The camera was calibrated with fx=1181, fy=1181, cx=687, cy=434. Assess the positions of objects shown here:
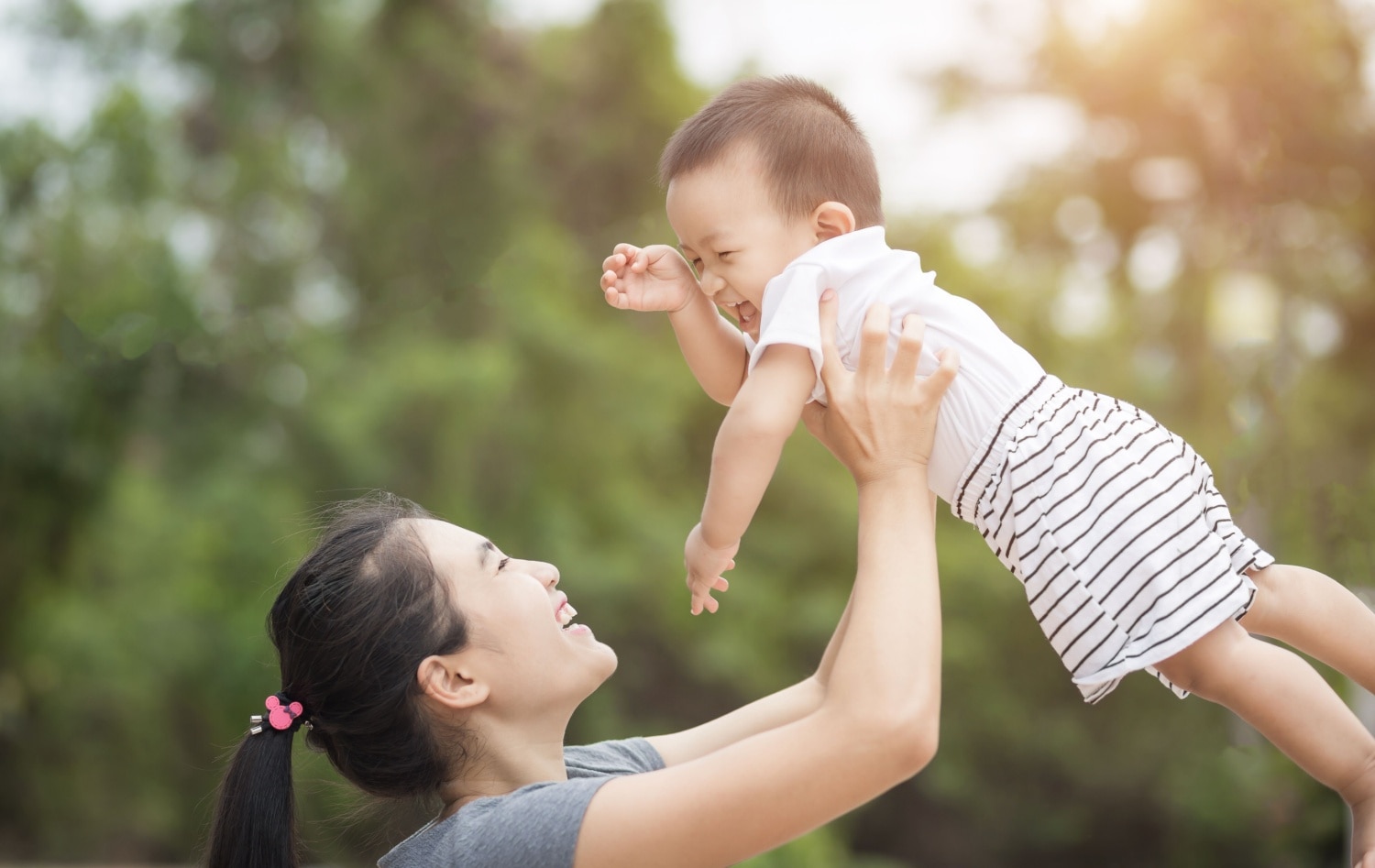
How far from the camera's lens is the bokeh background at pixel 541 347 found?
6016 mm

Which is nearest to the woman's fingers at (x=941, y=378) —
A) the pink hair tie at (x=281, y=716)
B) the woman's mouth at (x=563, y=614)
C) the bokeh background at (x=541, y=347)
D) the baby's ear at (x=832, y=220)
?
the baby's ear at (x=832, y=220)

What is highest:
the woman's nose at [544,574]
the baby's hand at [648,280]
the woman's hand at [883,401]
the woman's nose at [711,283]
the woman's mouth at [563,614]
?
the baby's hand at [648,280]

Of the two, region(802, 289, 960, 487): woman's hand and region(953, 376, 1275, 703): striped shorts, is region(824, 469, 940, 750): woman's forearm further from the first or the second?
region(953, 376, 1275, 703): striped shorts

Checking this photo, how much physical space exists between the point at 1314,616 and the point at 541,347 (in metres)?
5.90

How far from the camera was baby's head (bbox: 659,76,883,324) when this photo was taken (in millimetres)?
1434

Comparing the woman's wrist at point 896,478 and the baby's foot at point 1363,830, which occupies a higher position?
the woman's wrist at point 896,478

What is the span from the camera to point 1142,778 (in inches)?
293

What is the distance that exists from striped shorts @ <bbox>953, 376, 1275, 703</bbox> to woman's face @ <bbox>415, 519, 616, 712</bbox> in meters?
0.48

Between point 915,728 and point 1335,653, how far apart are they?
597mm

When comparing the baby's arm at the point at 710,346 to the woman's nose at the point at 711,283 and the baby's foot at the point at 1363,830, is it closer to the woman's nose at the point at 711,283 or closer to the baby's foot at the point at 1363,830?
the woman's nose at the point at 711,283

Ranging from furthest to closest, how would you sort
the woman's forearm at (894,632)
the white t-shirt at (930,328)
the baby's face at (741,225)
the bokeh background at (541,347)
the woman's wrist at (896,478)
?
the bokeh background at (541,347) → the baby's face at (741,225) → the white t-shirt at (930,328) → the woman's wrist at (896,478) → the woman's forearm at (894,632)

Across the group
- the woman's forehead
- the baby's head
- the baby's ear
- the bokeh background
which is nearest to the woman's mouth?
the woman's forehead

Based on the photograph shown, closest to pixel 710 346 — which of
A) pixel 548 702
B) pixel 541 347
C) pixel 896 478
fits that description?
pixel 896 478

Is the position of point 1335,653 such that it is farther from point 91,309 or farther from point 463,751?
point 91,309
